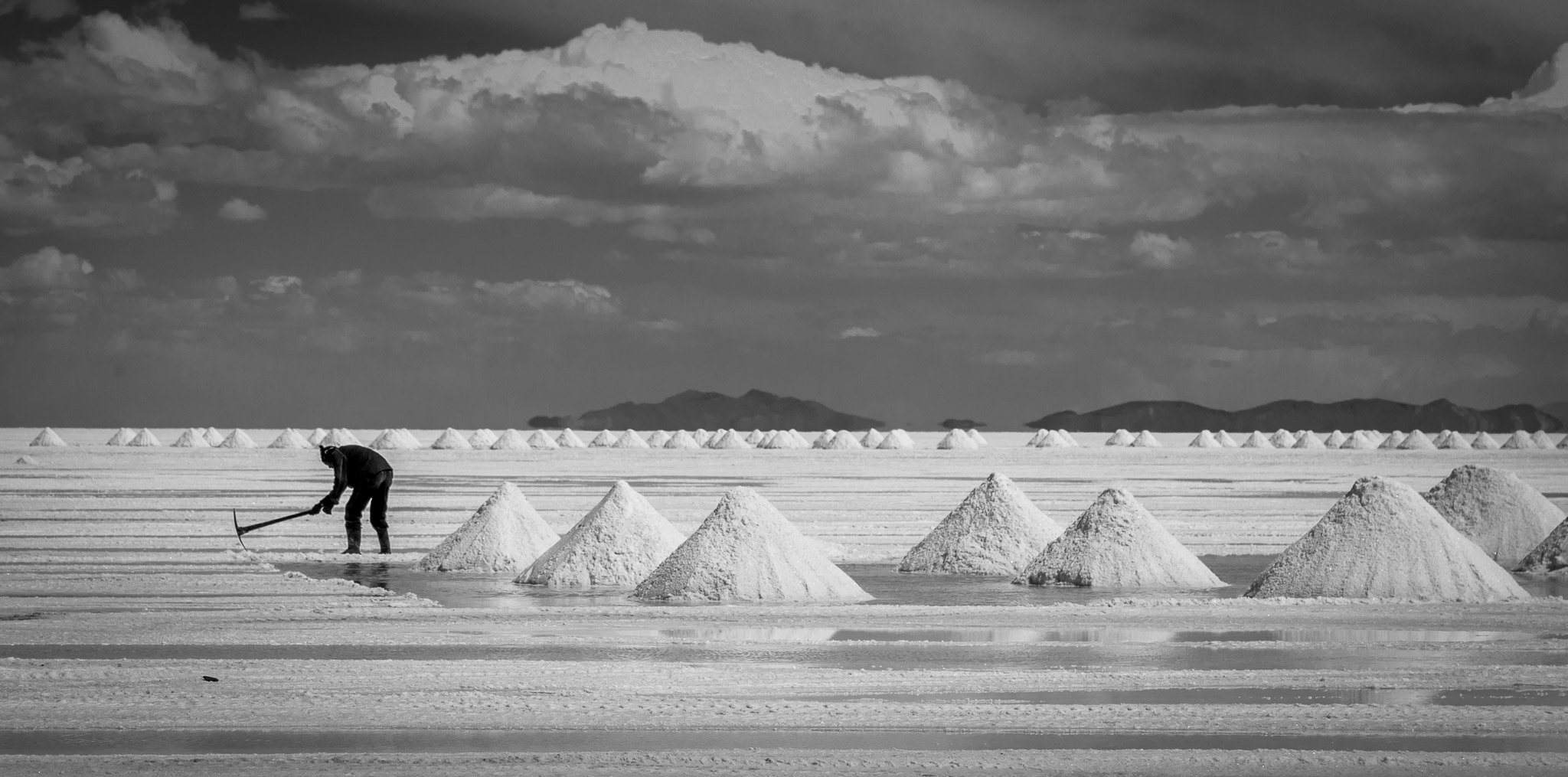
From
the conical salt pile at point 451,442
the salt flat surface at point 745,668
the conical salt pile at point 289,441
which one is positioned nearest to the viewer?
the salt flat surface at point 745,668

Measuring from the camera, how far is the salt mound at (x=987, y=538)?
16562 mm

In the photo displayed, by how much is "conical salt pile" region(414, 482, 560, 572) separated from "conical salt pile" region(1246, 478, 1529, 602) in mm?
6687

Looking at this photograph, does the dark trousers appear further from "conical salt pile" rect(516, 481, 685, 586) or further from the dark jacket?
"conical salt pile" rect(516, 481, 685, 586)

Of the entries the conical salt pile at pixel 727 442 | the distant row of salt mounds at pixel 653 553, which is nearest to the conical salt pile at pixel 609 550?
the distant row of salt mounds at pixel 653 553

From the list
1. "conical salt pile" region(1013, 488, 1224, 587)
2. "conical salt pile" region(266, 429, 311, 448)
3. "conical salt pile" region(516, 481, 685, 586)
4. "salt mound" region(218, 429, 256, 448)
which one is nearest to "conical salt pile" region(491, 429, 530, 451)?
"conical salt pile" region(266, 429, 311, 448)

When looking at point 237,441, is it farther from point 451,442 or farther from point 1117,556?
point 1117,556

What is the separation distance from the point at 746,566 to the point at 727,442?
2573 inches

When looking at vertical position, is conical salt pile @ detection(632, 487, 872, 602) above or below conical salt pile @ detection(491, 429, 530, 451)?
below

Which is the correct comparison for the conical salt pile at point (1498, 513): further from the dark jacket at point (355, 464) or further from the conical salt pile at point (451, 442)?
the conical salt pile at point (451, 442)

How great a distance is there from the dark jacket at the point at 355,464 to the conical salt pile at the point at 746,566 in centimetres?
490

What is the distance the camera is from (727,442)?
79250 mm

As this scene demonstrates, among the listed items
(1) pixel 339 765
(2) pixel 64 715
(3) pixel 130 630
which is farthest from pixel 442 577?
(1) pixel 339 765

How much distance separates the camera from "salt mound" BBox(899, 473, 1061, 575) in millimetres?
16562

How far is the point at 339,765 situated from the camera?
6.96m
